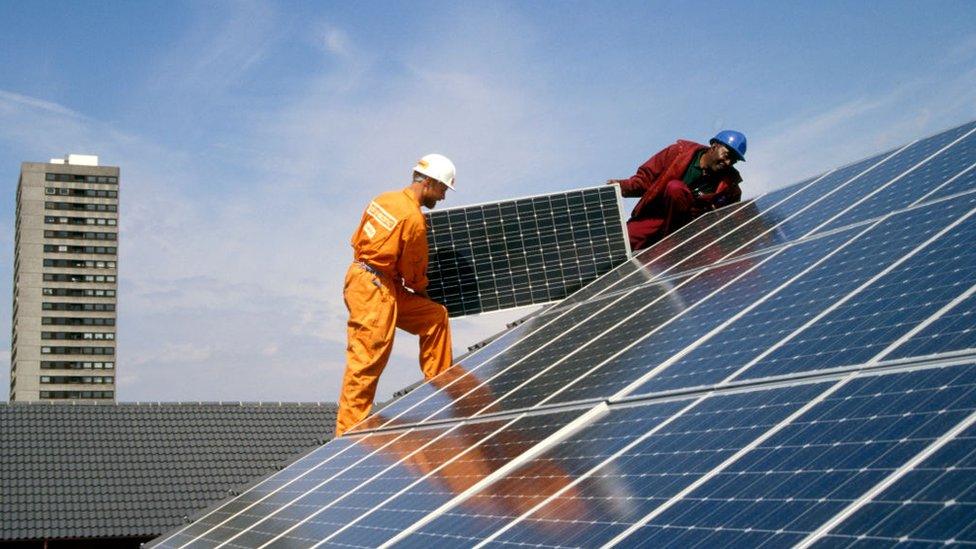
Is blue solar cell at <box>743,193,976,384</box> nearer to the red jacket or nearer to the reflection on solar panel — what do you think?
the reflection on solar panel

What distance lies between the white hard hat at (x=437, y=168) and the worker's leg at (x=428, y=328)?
1400 millimetres

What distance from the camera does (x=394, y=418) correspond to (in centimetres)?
1086

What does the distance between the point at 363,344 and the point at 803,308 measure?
5.79 metres

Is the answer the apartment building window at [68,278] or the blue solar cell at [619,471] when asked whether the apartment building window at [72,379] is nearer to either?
Result: the apartment building window at [68,278]

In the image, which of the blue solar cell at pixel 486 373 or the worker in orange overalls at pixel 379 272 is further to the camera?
the worker in orange overalls at pixel 379 272

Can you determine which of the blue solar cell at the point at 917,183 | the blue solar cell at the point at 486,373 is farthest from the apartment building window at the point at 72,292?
the blue solar cell at the point at 917,183

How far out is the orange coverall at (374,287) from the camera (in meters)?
11.9

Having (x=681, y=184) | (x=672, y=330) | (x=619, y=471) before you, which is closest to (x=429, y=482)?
(x=619, y=471)

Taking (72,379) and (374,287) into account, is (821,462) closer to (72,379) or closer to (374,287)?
(374,287)

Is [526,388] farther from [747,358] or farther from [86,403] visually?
[86,403]

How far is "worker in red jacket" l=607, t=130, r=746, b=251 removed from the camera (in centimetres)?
1398

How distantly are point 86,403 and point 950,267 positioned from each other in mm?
21322

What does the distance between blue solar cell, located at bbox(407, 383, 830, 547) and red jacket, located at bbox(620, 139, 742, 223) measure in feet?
25.6

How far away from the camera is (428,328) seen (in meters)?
12.9
